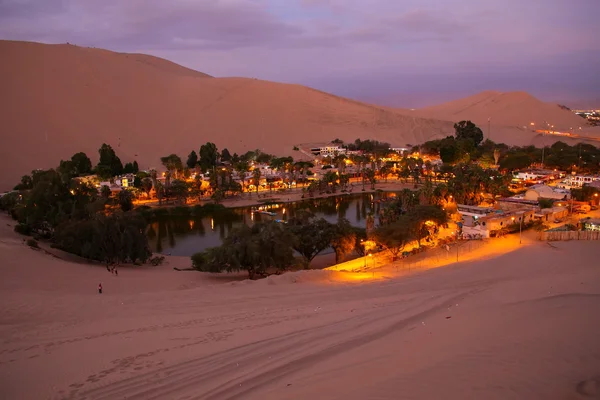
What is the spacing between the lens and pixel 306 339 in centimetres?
858

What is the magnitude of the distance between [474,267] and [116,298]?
11.8 metres

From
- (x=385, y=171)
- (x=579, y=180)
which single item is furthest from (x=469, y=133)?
(x=579, y=180)

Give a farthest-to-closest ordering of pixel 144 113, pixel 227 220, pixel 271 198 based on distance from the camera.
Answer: pixel 144 113 → pixel 271 198 → pixel 227 220

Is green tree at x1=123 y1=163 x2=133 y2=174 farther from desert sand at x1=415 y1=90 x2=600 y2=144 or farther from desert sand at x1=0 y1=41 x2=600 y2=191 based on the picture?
desert sand at x1=415 y1=90 x2=600 y2=144

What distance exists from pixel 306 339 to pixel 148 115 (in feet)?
241

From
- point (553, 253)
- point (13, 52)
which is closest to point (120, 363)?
point (553, 253)

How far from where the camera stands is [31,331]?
29.6ft

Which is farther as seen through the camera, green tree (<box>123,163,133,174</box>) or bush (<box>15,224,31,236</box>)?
green tree (<box>123,163,133,174</box>)

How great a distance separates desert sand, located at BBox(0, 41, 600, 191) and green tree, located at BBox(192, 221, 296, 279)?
116 ft

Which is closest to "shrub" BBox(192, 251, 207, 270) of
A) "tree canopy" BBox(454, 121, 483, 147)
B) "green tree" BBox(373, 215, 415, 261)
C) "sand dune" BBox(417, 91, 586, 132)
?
"green tree" BBox(373, 215, 415, 261)

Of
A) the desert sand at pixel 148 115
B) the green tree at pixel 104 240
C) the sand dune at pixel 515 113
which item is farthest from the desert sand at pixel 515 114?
the green tree at pixel 104 240

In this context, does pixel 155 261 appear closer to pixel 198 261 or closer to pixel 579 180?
pixel 198 261

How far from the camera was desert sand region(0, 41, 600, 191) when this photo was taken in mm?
59250

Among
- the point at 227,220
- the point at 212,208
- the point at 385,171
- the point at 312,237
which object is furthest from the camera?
the point at 385,171
